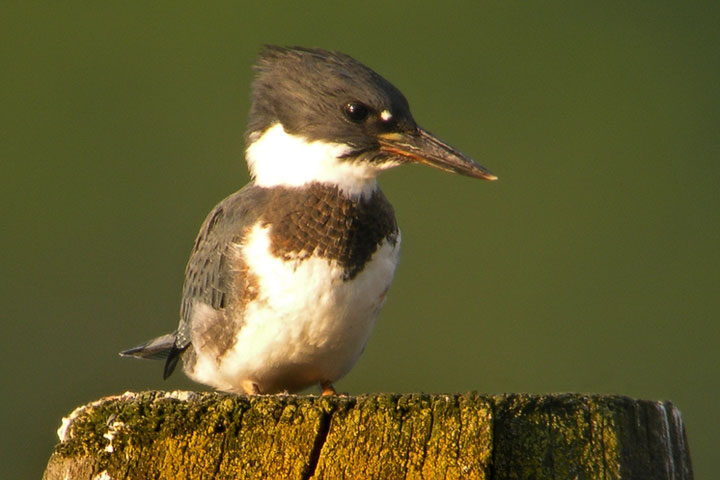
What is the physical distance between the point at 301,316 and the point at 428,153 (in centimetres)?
76

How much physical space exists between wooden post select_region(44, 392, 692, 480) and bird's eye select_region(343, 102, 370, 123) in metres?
1.67

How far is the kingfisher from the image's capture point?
3.93m

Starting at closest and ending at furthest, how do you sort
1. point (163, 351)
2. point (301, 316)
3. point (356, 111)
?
1. point (301, 316)
2. point (356, 111)
3. point (163, 351)

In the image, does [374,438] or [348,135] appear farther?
[348,135]

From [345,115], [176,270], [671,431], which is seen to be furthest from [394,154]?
[176,270]

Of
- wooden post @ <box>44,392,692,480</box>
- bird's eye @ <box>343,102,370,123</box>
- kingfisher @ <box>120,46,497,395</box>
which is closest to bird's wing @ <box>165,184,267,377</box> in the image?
kingfisher @ <box>120,46,497,395</box>

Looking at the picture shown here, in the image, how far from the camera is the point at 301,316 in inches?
154

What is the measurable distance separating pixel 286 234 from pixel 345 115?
0.50 metres

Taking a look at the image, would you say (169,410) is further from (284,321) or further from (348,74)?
(348,74)

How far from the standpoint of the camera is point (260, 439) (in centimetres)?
254

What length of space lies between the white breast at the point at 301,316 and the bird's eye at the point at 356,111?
46 cm

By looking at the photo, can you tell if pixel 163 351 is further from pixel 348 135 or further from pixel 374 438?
pixel 374 438

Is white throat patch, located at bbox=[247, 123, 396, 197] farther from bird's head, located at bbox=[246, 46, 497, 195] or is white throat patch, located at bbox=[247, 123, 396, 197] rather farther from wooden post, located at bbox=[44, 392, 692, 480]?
wooden post, located at bbox=[44, 392, 692, 480]

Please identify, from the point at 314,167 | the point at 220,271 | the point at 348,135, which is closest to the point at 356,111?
the point at 348,135
